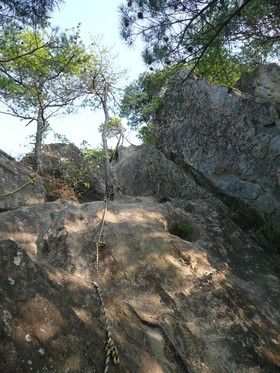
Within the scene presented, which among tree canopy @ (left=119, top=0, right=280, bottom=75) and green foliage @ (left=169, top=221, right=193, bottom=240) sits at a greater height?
tree canopy @ (left=119, top=0, right=280, bottom=75)

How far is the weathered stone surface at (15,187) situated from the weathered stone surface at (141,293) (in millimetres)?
1793

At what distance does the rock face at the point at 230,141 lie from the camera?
255 inches

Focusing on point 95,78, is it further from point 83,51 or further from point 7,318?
point 7,318

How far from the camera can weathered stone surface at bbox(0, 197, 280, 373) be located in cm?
262

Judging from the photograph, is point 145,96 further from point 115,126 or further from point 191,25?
point 191,25

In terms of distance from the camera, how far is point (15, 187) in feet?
32.9

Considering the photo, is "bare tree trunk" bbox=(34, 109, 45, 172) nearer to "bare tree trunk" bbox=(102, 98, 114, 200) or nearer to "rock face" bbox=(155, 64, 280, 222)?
"bare tree trunk" bbox=(102, 98, 114, 200)

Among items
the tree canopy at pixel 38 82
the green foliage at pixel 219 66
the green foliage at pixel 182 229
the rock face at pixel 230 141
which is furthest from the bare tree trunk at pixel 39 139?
the green foliage at pixel 182 229

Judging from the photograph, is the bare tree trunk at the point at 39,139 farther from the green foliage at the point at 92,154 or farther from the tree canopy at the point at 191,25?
the tree canopy at the point at 191,25

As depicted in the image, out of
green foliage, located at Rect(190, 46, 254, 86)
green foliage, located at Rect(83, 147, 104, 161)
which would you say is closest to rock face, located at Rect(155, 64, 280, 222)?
green foliage, located at Rect(190, 46, 254, 86)

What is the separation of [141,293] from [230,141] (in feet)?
13.6

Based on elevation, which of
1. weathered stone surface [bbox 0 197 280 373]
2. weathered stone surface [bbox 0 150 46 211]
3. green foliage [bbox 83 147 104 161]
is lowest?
weathered stone surface [bbox 0 197 280 373]

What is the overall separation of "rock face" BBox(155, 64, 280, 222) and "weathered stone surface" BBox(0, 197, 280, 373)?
0.76 m

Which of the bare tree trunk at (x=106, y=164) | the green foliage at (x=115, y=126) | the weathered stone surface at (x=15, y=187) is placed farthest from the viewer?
the green foliage at (x=115, y=126)
